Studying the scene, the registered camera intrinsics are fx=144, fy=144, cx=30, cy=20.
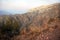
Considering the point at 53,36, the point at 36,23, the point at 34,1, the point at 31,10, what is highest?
the point at 34,1

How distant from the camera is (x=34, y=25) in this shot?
3033mm

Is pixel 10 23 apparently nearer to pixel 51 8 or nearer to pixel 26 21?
pixel 26 21

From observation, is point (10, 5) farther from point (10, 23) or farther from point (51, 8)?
point (51, 8)

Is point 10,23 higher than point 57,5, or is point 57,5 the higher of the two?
point 57,5

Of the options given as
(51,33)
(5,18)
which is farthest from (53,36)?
(5,18)

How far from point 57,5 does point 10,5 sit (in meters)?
1.01

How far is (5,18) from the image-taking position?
2.98 m

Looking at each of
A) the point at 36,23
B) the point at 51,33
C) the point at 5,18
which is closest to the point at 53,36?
the point at 51,33

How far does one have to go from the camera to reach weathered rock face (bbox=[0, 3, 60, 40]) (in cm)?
297

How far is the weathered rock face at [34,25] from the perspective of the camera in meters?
2.97

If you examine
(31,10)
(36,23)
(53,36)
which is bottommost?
(53,36)

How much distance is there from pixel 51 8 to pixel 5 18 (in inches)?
39.6

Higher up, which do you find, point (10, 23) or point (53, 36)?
point (10, 23)

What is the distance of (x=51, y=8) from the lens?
10.2ft
